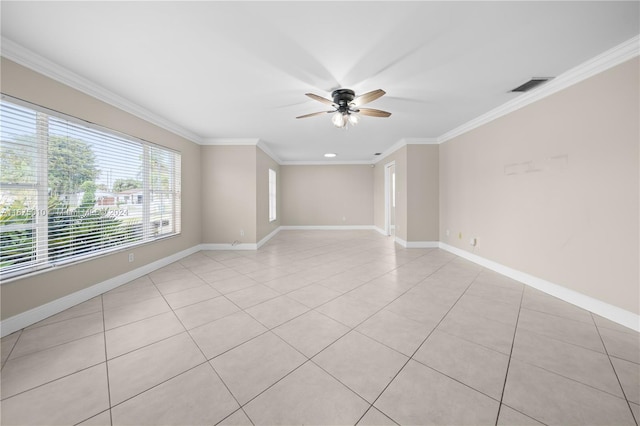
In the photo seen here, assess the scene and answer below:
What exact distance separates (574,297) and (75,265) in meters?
5.40

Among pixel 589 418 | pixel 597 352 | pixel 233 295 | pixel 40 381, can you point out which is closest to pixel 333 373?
pixel 589 418

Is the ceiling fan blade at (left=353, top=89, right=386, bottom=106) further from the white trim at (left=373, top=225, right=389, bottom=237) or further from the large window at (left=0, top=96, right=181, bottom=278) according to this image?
the white trim at (left=373, top=225, right=389, bottom=237)

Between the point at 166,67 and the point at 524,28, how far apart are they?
3.18 metres

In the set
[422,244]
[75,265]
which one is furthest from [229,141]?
[422,244]

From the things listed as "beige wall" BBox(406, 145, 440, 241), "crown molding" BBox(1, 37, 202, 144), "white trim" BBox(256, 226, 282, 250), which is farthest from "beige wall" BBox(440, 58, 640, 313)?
"crown molding" BBox(1, 37, 202, 144)

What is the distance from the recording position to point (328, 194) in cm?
792

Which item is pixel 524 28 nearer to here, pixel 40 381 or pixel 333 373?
pixel 333 373

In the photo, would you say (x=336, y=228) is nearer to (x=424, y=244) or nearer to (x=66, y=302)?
(x=424, y=244)

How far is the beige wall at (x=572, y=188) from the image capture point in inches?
79.6

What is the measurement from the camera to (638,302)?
1.94 meters

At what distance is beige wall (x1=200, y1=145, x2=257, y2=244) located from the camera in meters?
4.88

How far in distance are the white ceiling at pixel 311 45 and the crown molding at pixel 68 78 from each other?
6 centimetres

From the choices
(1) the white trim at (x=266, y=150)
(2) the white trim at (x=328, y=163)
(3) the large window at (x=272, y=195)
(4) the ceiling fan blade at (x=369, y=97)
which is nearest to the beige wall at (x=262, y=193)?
(1) the white trim at (x=266, y=150)

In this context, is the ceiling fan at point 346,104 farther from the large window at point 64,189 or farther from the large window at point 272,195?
the large window at point 272,195
